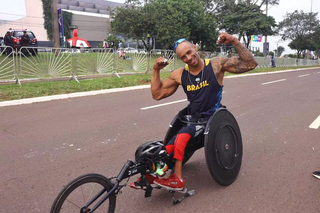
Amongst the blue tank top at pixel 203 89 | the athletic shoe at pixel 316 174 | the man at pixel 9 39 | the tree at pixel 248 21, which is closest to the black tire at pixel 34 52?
the man at pixel 9 39

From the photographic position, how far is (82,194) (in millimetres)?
1965

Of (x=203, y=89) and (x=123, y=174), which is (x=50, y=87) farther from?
(x=123, y=174)

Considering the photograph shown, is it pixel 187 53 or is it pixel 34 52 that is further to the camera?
pixel 34 52

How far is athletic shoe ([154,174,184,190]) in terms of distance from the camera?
2570 millimetres

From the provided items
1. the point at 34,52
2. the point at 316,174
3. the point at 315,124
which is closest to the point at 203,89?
the point at 316,174

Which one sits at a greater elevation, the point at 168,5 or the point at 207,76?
the point at 168,5

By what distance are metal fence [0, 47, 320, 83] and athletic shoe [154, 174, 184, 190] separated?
351 inches

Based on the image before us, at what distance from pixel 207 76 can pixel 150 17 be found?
23.4 m

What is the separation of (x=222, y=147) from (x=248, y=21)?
112 ft

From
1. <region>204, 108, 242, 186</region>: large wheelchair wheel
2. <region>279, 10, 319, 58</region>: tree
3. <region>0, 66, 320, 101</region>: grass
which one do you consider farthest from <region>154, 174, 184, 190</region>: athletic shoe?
<region>279, 10, 319, 58</region>: tree

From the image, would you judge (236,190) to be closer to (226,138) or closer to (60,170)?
(226,138)

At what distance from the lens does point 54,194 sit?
291cm

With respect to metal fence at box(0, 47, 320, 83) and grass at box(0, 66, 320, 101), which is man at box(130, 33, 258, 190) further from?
metal fence at box(0, 47, 320, 83)

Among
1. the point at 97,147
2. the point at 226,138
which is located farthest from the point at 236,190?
the point at 97,147
